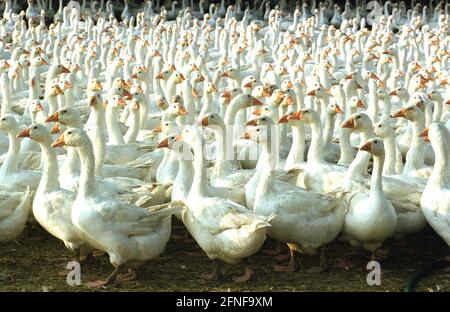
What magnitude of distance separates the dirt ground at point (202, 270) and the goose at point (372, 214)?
34cm

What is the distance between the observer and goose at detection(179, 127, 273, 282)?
6953 millimetres

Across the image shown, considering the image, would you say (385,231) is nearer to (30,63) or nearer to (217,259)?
(217,259)

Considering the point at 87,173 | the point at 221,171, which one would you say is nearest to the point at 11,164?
the point at 87,173

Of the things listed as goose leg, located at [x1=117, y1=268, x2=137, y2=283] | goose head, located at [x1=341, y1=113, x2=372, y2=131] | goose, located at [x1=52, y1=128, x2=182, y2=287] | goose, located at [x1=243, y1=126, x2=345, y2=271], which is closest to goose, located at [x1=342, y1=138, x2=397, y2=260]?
goose, located at [x1=243, y1=126, x2=345, y2=271]

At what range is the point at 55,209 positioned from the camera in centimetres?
750

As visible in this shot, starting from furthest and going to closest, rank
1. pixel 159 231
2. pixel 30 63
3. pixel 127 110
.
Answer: pixel 30 63 → pixel 127 110 → pixel 159 231

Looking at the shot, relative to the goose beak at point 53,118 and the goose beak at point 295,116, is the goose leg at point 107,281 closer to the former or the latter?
the goose beak at point 53,118

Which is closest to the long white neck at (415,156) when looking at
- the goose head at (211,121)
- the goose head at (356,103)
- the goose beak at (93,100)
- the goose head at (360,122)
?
the goose head at (360,122)

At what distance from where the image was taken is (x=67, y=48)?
1797 cm

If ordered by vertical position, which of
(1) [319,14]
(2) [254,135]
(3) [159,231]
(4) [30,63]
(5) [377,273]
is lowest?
(5) [377,273]

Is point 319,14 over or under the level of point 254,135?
over

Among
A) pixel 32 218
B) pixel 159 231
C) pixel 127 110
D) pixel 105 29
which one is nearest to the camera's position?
pixel 159 231

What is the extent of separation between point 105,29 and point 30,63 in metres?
6.52

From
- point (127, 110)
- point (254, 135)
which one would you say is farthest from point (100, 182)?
point (127, 110)
